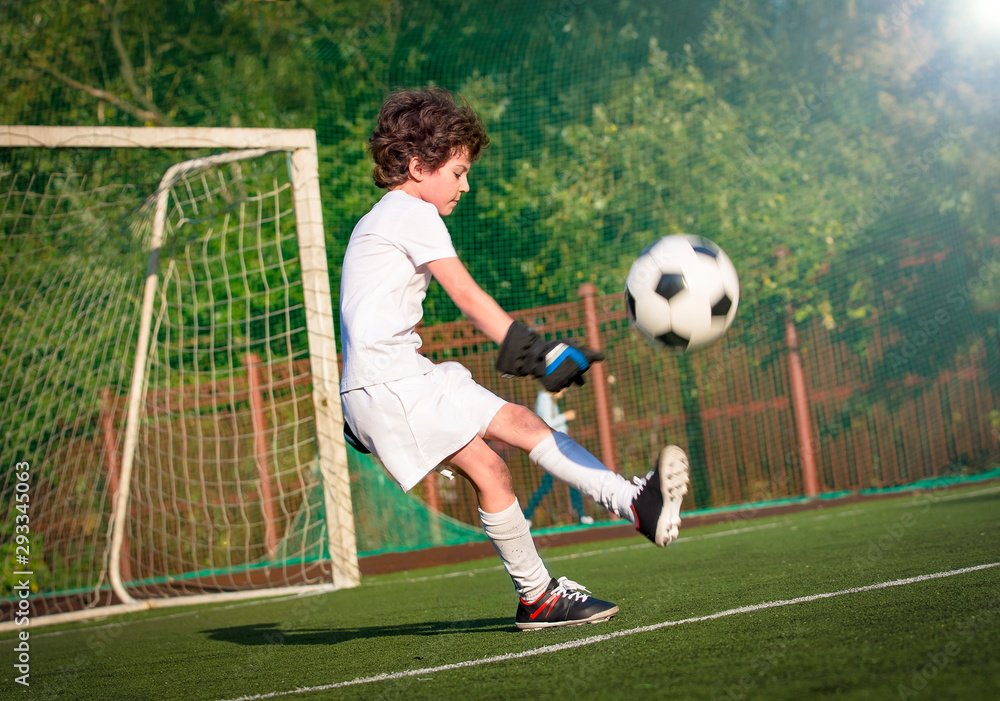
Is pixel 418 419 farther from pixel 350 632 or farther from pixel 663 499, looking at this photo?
pixel 350 632

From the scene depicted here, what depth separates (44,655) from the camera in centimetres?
412

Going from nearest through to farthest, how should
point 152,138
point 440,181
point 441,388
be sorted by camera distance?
1. point 441,388
2. point 440,181
3. point 152,138

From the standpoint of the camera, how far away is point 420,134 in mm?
2949

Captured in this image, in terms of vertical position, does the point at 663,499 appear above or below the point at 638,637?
above

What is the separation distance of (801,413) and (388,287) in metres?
8.17

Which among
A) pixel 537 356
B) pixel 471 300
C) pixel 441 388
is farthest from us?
pixel 441 388

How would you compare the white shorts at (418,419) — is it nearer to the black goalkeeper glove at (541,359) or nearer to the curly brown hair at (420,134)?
the black goalkeeper glove at (541,359)

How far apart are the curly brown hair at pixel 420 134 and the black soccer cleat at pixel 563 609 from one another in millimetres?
1491

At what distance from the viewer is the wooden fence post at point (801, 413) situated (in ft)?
32.5

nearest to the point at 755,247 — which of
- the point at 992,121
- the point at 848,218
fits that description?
the point at 848,218

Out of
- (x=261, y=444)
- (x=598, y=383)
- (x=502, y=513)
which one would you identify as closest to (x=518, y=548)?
(x=502, y=513)

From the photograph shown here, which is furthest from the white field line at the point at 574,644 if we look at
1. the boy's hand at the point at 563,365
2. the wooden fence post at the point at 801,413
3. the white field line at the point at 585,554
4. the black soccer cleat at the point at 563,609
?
the wooden fence post at the point at 801,413

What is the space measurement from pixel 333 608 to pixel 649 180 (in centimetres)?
817

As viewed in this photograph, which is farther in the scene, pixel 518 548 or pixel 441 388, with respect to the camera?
pixel 518 548
